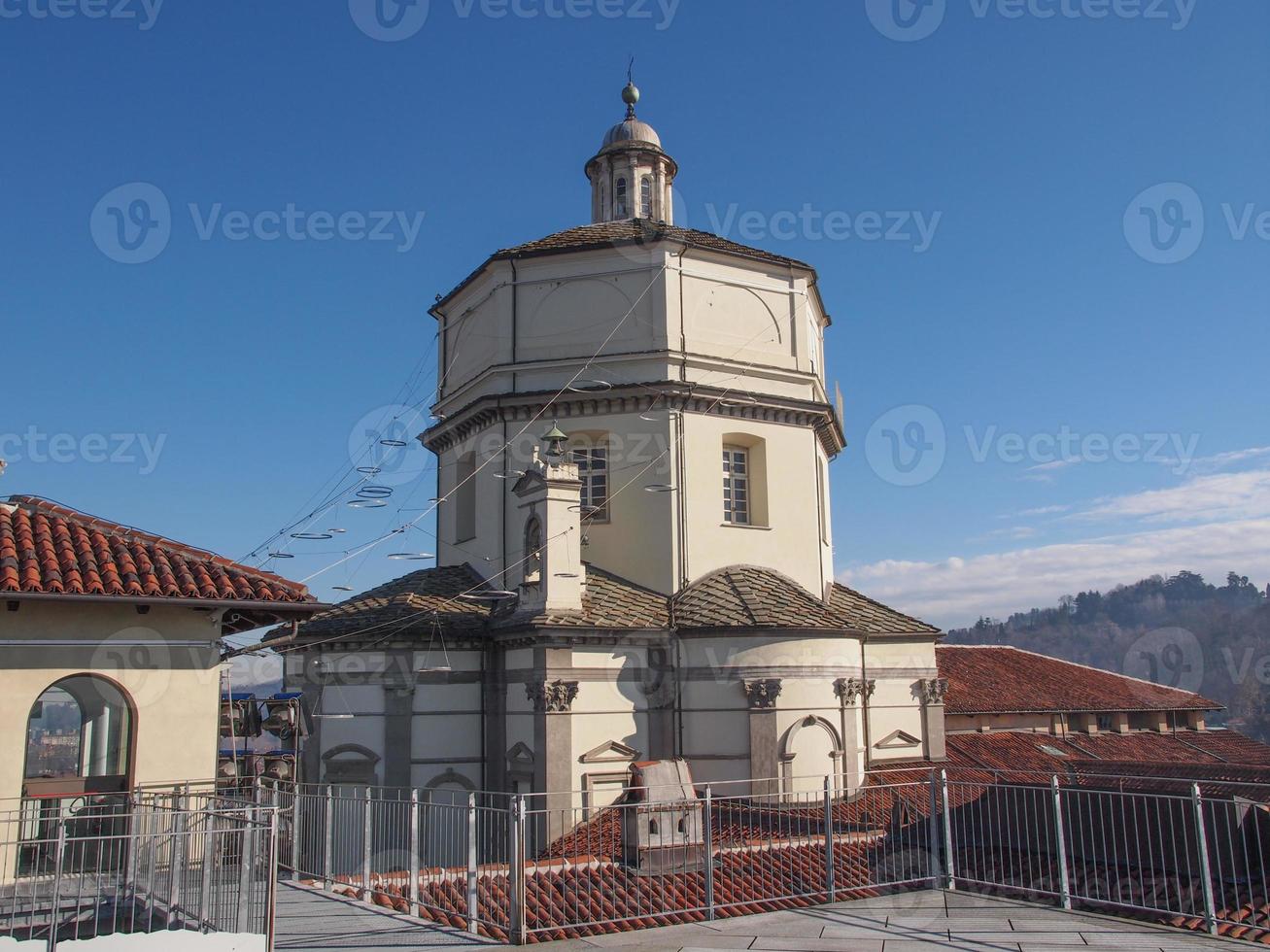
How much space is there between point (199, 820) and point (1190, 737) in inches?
1600

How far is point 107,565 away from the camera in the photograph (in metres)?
13.4

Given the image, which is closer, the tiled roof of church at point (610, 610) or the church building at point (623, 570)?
the church building at point (623, 570)

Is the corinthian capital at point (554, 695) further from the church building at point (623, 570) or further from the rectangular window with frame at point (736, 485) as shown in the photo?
the rectangular window with frame at point (736, 485)

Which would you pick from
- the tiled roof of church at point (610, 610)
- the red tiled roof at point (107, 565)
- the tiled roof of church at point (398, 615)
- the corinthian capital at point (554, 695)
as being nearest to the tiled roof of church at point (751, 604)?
the tiled roof of church at point (610, 610)

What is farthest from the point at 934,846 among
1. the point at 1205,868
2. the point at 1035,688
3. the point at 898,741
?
the point at 1035,688

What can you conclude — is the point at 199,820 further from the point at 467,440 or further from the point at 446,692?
the point at 467,440

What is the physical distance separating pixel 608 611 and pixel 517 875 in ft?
31.9

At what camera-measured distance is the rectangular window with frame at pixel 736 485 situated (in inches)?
941

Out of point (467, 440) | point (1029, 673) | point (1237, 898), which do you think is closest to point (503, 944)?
point (1237, 898)

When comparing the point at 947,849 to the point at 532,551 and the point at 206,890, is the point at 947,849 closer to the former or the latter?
the point at 206,890

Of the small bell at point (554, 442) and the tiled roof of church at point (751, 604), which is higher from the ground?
the small bell at point (554, 442)

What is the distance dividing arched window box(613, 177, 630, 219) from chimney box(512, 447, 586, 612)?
953 centimetres

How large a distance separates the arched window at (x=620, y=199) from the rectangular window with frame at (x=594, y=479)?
26.6 feet

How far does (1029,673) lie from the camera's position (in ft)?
132
